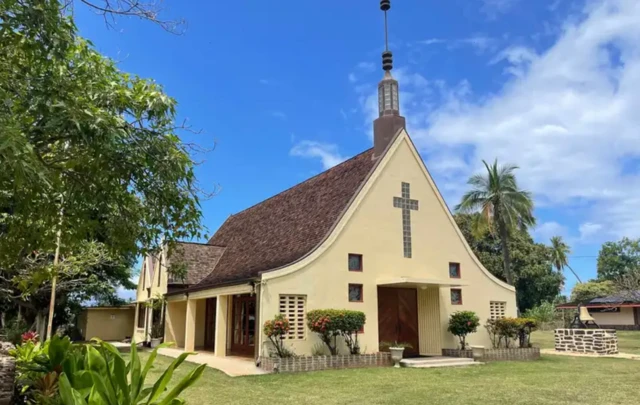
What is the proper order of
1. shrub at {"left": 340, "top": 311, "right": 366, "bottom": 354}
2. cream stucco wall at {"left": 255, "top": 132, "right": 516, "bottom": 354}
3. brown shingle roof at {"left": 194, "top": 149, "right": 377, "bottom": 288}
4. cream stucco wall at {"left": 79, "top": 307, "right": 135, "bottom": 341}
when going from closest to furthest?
shrub at {"left": 340, "top": 311, "right": 366, "bottom": 354} < cream stucco wall at {"left": 255, "top": 132, "right": 516, "bottom": 354} < brown shingle roof at {"left": 194, "top": 149, "right": 377, "bottom": 288} < cream stucco wall at {"left": 79, "top": 307, "right": 135, "bottom": 341}

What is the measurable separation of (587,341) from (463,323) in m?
7.83

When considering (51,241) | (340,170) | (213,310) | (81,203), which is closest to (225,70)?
(81,203)

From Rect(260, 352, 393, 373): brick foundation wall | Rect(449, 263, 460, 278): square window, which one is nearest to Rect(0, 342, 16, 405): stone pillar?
Rect(260, 352, 393, 373): brick foundation wall

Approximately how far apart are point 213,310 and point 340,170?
27.2 feet

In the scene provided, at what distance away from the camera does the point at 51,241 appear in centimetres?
715

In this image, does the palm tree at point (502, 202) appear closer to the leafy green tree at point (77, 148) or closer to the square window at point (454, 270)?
the square window at point (454, 270)

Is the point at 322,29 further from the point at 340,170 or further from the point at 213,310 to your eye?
the point at 213,310

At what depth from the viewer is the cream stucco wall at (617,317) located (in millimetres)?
40500

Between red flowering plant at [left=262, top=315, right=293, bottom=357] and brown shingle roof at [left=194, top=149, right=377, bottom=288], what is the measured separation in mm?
1825

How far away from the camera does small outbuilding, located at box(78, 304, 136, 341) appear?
29.0 m

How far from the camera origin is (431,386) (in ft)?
37.3

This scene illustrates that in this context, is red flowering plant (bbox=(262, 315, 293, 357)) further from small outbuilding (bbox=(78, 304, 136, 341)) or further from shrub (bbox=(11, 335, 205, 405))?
small outbuilding (bbox=(78, 304, 136, 341))

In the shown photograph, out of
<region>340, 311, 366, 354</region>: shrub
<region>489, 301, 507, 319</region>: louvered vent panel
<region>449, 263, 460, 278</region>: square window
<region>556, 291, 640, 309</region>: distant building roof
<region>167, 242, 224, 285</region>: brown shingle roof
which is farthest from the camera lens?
<region>556, 291, 640, 309</region>: distant building roof

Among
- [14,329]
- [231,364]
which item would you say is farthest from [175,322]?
[231,364]
